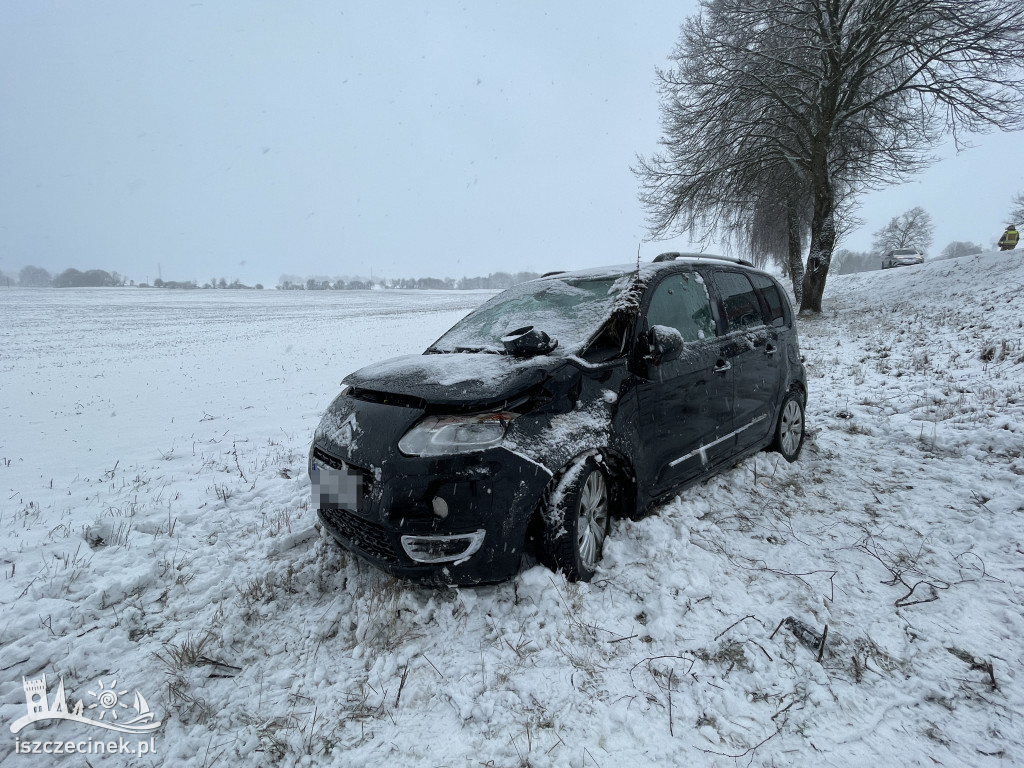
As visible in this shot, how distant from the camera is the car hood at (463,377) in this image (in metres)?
2.44

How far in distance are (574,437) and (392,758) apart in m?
1.54

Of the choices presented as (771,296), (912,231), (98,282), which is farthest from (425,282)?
(771,296)

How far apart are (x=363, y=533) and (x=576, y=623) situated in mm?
1139

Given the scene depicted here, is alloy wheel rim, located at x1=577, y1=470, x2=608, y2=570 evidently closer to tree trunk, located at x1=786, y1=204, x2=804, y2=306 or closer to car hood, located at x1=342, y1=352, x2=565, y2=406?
car hood, located at x1=342, y1=352, x2=565, y2=406

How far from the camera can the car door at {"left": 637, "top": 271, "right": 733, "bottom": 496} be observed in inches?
Answer: 118

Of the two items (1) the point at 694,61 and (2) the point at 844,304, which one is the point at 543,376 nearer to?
(1) the point at 694,61

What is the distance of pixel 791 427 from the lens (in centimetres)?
469

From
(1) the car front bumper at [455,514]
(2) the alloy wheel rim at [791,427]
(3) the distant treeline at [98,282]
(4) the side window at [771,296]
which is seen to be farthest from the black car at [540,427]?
(3) the distant treeline at [98,282]

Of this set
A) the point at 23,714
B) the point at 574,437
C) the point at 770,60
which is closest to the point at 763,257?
the point at 770,60

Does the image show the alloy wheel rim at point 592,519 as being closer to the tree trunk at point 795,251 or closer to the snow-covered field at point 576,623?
the snow-covered field at point 576,623

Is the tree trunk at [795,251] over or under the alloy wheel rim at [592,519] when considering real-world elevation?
over

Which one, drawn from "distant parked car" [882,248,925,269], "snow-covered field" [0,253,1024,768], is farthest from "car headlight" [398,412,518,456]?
"distant parked car" [882,248,925,269]

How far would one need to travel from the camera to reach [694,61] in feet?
44.2

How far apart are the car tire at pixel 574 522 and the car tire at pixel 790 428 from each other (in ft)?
8.44
